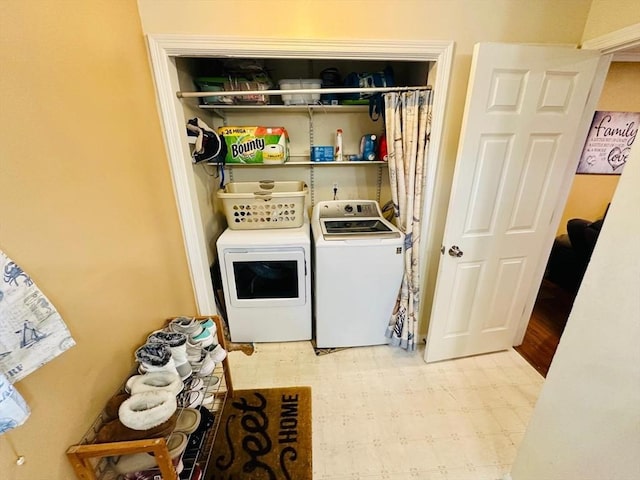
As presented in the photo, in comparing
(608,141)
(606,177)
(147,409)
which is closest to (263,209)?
(147,409)

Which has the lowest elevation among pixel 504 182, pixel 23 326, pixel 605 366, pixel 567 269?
pixel 567 269

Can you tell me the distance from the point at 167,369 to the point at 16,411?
0.53 meters

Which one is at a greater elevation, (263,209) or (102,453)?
(263,209)

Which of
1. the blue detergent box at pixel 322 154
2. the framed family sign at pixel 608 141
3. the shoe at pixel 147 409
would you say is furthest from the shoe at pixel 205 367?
the framed family sign at pixel 608 141

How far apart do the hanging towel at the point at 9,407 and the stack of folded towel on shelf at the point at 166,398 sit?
364 mm

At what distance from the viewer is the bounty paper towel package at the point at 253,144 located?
6.44ft

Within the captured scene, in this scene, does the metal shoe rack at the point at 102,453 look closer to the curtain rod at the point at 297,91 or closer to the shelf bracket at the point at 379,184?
the curtain rod at the point at 297,91

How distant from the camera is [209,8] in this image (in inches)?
54.4

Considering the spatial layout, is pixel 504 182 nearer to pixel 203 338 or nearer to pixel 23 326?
pixel 203 338

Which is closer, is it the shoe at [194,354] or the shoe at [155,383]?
the shoe at [155,383]

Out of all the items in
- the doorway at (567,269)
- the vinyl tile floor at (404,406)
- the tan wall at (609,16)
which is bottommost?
the vinyl tile floor at (404,406)

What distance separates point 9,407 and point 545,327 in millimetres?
3285

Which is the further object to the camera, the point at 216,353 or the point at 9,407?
the point at 216,353

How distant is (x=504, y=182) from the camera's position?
1.62 metres
